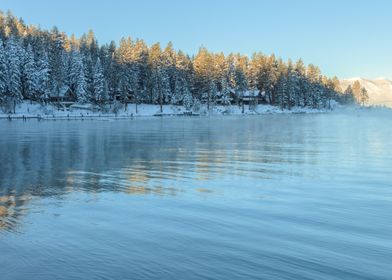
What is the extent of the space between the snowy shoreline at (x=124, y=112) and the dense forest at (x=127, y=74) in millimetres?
2690

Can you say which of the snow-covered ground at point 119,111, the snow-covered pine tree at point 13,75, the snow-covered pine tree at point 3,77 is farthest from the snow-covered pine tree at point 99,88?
the snow-covered pine tree at point 3,77

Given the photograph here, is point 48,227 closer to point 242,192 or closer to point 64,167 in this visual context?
point 242,192

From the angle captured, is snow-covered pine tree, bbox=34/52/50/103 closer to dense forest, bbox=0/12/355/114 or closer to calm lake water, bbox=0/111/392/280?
dense forest, bbox=0/12/355/114

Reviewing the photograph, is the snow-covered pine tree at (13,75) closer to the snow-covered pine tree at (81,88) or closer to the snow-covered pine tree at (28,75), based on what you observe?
the snow-covered pine tree at (28,75)

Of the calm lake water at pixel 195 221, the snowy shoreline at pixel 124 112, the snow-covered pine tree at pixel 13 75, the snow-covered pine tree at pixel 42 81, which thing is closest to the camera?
the calm lake water at pixel 195 221

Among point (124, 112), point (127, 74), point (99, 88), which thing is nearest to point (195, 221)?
point (124, 112)

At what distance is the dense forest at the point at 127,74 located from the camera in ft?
330

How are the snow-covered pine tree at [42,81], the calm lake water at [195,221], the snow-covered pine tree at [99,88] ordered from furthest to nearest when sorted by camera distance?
1. the snow-covered pine tree at [99,88]
2. the snow-covered pine tree at [42,81]
3. the calm lake water at [195,221]

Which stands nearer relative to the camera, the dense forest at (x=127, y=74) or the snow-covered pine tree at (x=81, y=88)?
the dense forest at (x=127, y=74)

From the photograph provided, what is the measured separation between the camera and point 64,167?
749 inches

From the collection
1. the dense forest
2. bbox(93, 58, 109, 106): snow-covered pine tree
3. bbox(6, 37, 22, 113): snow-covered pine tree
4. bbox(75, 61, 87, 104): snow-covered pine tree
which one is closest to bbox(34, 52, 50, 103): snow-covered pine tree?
the dense forest

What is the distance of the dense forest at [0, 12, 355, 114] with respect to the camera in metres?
101

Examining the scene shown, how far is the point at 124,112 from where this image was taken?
111m

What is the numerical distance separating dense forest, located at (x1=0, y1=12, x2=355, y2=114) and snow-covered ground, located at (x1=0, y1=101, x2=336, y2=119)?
2611 mm
